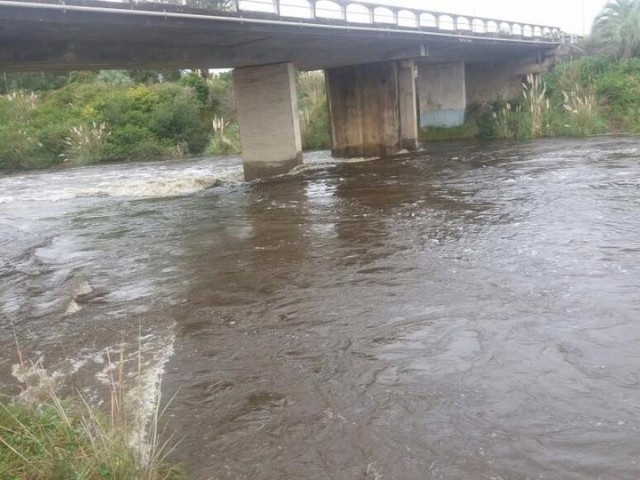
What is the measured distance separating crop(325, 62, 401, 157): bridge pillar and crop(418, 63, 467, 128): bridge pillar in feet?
28.1

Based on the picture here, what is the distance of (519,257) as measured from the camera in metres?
8.51

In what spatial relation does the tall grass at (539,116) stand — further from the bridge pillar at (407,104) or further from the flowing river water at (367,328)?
the flowing river water at (367,328)

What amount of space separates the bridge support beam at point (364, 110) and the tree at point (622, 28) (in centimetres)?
1554

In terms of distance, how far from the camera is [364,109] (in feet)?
92.2

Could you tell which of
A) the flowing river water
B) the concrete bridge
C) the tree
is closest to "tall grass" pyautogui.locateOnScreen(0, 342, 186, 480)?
the flowing river water

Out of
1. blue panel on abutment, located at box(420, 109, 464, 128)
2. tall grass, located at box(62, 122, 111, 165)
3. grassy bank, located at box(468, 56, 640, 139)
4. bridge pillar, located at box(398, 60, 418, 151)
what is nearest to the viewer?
bridge pillar, located at box(398, 60, 418, 151)

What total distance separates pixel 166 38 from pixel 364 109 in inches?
550

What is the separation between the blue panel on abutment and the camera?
35.1 metres

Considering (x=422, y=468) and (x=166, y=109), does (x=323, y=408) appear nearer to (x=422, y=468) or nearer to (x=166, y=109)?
(x=422, y=468)

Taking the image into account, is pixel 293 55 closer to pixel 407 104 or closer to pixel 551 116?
pixel 407 104

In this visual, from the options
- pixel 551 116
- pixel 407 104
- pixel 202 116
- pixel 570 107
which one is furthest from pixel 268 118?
pixel 202 116

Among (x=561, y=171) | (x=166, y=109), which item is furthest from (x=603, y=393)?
(x=166, y=109)

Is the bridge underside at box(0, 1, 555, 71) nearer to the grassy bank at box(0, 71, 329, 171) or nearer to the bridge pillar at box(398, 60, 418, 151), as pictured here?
the bridge pillar at box(398, 60, 418, 151)

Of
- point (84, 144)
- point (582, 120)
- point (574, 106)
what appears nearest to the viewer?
point (582, 120)
